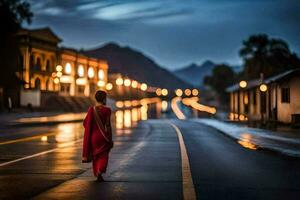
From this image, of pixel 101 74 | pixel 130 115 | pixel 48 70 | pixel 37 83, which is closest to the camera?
pixel 130 115

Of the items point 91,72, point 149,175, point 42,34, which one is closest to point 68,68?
point 42,34

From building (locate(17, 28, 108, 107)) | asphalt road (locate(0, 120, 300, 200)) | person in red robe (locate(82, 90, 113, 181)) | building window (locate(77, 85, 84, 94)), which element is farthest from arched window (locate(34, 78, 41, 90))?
person in red robe (locate(82, 90, 113, 181))

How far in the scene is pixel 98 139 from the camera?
33.5ft

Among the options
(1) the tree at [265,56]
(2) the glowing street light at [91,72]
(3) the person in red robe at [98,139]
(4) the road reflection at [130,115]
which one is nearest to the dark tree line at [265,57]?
(1) the tree at [265,56]

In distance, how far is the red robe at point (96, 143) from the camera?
10164 mm

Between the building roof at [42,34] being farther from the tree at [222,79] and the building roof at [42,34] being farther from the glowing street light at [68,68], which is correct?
the tree at [222,79]

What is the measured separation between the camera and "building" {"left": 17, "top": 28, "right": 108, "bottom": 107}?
7044 centimetres

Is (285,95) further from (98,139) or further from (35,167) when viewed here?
(98,139)

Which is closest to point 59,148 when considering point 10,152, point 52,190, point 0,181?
point 10,152

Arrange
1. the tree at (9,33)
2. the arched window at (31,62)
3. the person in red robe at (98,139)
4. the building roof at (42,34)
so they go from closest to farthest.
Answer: the person in red robe at (98,139)
the tree at (9,33)
the building roof at (42,34)
the arched window at (31,62)

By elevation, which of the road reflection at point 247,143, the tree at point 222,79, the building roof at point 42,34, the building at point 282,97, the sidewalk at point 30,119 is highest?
the building roof at point 42,34

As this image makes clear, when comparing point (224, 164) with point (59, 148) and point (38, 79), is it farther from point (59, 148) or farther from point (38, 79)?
point (38, 79)

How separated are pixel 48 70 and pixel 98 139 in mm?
70405

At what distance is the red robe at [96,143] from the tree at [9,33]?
4864 centimetres
